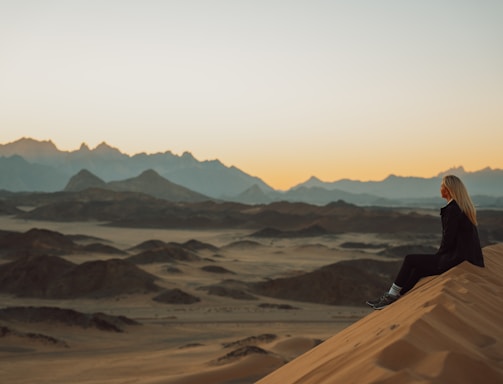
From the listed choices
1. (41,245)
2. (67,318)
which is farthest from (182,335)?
(41,245)

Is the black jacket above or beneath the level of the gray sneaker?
above

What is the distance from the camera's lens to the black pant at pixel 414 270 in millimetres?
5965

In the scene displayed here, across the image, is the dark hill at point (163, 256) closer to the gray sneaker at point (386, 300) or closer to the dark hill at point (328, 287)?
the dark hill at point (328, 287)

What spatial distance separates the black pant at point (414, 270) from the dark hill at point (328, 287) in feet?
87.3

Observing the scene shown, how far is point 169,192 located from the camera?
608ft

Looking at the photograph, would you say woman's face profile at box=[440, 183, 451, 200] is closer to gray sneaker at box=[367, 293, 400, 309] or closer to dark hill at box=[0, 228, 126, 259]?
gray sneaker at box=[367, 293, 400, 309]

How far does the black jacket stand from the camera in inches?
230

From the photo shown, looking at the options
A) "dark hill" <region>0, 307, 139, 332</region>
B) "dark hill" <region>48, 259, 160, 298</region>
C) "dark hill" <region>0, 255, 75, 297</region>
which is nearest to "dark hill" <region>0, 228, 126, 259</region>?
"dark hill" <region>0, 255, 75, 297</region>

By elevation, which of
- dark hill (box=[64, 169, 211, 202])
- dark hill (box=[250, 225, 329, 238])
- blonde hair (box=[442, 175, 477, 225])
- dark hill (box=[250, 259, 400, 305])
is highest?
dark hill (box=[64, 169, 211, 202])

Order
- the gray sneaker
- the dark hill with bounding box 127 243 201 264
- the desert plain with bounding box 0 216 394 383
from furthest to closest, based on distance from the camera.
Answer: the dark hill with bounding box 127 243 201 264
the desert plain with bounding box 0 216 394 383
the gray sneaker

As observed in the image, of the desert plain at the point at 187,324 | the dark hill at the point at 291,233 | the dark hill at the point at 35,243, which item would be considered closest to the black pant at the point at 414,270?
the desert plain at the point at 187,324

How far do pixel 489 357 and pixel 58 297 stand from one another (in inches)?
1233

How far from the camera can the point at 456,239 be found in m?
5.91

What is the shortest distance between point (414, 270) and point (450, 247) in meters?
0.39
